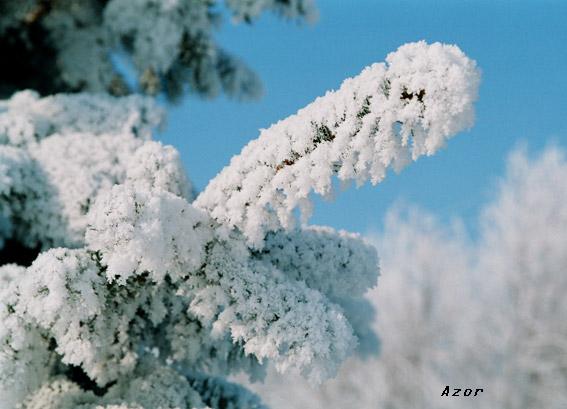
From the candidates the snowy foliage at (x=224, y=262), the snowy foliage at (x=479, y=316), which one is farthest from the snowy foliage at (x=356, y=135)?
the snowy foliage at (x=479, y=316)

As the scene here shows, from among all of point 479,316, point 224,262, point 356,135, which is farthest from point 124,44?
point 479,316

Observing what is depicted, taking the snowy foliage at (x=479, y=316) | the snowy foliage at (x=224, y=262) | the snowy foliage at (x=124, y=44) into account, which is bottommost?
the snowy foliage at (x=224, y=262)

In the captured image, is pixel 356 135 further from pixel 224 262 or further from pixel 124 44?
pixel 124 44

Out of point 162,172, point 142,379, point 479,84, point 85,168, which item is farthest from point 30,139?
point 479,84

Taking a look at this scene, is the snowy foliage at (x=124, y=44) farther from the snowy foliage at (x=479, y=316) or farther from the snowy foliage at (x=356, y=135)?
the snowy foliage at (x=479, y=316)

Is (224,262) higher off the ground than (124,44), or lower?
lower

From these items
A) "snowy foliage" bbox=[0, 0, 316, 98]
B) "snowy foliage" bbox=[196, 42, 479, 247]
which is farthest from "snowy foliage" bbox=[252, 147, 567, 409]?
"snowy foliage" bbox=[196, 42, 479, 247]
